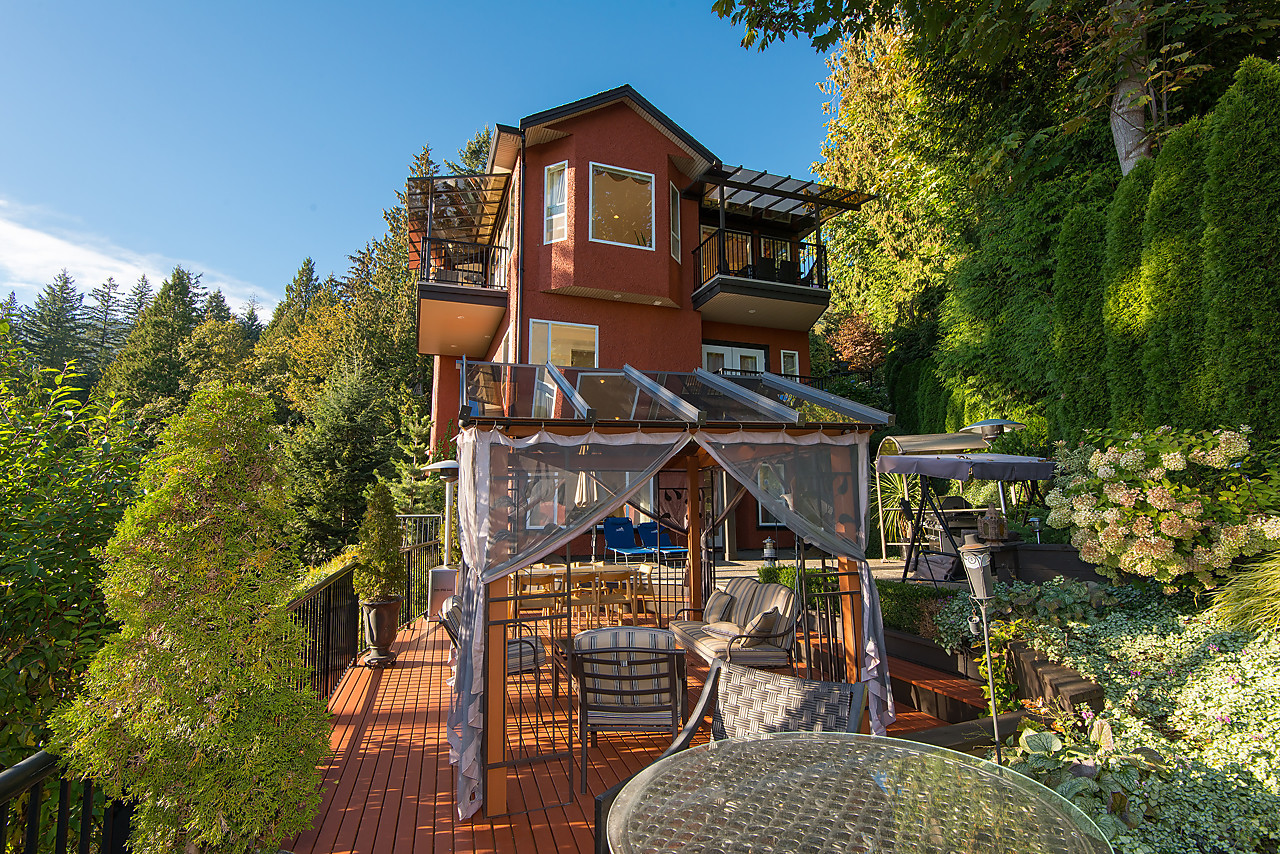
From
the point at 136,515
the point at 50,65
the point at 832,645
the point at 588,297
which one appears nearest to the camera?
the point at 136,515

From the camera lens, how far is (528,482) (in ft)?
14.9

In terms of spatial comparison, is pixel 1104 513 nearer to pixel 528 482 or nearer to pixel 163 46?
pixel 528 482

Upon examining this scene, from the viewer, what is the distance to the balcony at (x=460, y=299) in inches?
484

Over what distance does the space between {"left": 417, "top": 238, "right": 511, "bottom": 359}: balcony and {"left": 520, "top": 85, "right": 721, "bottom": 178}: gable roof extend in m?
2.49

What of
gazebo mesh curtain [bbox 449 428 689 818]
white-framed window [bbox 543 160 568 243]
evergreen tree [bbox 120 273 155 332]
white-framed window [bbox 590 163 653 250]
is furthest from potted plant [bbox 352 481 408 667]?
evergreen tree [bbox 120 273 155 332]

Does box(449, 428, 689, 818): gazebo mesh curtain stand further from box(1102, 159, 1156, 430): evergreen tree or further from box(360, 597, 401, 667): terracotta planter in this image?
box(1102, 159, 1156, 430): evergreen tree

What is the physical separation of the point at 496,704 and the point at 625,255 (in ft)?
30.5

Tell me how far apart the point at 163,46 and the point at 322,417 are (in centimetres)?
1359

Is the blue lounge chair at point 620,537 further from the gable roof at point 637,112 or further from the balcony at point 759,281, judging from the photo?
the gable roof at point 637,112

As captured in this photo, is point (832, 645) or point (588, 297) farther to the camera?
point (588, 297)

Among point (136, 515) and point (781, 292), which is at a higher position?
point (781, 292)

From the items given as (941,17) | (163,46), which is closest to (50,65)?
(163,46)

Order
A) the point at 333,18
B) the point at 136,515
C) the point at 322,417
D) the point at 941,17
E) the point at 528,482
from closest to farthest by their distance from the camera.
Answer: the point at 136,515
the point at 528,482
the point at 941,17
the point at 333,18
the point at 322,417

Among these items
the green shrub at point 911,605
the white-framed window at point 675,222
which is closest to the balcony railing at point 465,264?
the white-framed window at point 675,222
